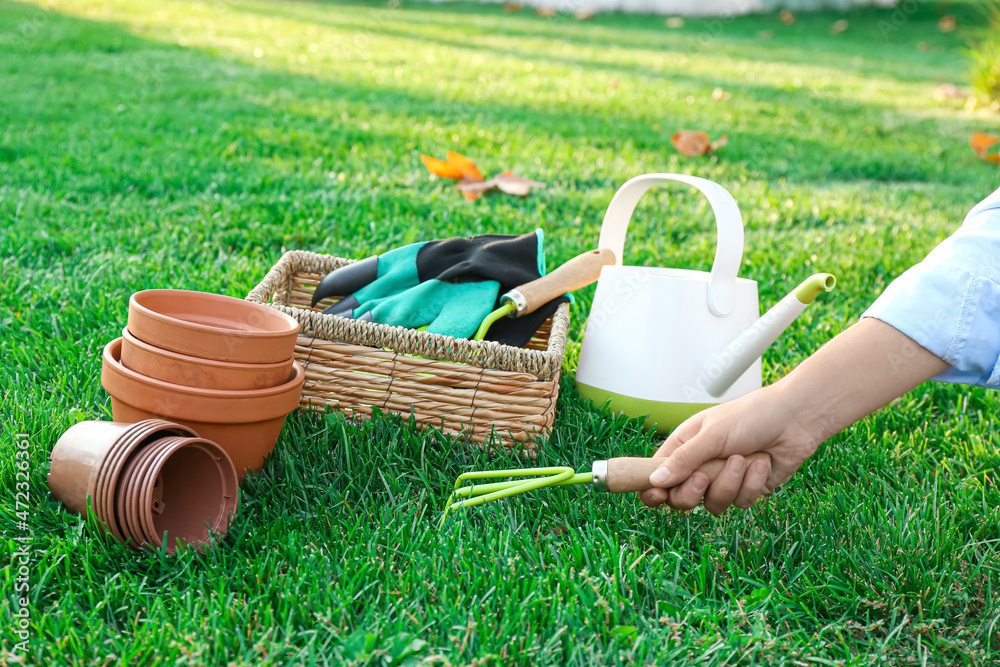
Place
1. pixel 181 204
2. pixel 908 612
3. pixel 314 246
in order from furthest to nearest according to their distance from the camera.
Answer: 1. pixel 181 204
2. pixel 314 246
3. pixel 908 612

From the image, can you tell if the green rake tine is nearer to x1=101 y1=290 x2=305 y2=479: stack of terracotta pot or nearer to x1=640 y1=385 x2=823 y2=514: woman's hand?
x1=640 y1=385 x2=823 y2=514: woman's hand

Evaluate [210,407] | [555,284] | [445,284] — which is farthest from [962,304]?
[210,407]

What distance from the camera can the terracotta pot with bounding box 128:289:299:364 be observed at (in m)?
1.22

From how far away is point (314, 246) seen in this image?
96.3 inches

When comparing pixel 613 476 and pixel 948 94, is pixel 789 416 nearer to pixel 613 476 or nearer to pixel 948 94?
pixel 613 476

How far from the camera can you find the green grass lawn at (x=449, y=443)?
3.41 feet

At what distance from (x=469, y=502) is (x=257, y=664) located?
360 mm

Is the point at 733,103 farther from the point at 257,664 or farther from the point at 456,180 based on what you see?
the point at 257,664

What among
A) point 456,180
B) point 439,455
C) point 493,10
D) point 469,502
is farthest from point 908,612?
point 493,10

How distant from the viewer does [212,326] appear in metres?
1.29

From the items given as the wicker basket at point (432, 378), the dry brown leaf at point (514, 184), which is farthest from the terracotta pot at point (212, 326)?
the dry brown leaf at point (514, 184)

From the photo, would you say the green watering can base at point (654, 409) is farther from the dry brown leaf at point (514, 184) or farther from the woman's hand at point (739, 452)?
the dry brown leaf at point (514, 184)

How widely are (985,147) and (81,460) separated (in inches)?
177

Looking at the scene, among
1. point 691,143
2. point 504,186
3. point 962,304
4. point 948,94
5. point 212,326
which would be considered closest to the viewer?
point 962,304
